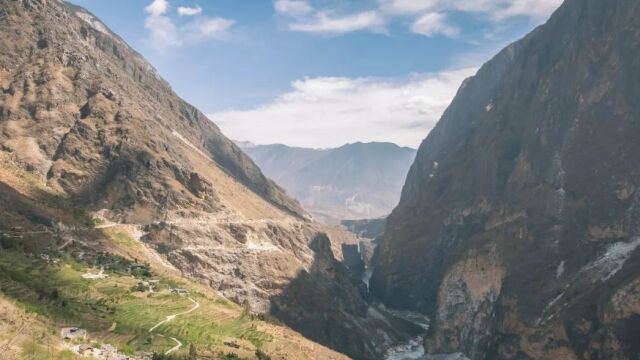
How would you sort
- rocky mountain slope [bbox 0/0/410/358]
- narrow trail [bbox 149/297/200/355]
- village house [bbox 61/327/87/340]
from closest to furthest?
village house [bbox 61/327/87/340], narrow trail [bbox 149/297/200/355], rocky mountain slope [bbox 0/0/410/358]

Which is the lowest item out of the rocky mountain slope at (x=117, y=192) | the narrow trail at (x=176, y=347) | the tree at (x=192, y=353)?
the narrow trail at (x=176, y=347)

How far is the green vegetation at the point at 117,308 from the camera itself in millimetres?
61562

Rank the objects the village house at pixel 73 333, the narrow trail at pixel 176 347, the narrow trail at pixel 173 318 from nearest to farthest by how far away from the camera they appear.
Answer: the village house at pixel 73 333 → the narrow trail at pixel 176 347 → the narrow trail at pixel 173 318

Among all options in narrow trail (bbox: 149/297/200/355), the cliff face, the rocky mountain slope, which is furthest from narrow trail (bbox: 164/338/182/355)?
the cliff face

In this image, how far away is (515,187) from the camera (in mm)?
173250

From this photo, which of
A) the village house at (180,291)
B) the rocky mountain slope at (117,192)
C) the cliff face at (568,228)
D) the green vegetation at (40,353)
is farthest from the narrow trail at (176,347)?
the cliff face at (568,228)

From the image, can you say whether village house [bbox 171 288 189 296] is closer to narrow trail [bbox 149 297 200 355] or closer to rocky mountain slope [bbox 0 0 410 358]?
narrow trail [bbox 149 297 200 355]

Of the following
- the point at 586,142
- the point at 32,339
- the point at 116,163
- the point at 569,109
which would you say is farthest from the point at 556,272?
the point at 32,339

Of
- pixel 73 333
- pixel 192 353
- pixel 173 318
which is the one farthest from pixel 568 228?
pixel 73 333

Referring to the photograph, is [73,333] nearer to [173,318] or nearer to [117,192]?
[173,318]

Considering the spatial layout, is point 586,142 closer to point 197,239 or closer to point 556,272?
point 556,272

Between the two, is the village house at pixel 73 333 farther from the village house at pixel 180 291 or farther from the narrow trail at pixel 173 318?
the village house at pixel 180 291

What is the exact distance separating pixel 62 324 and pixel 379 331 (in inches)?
4982

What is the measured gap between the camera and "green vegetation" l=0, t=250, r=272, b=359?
202ft
